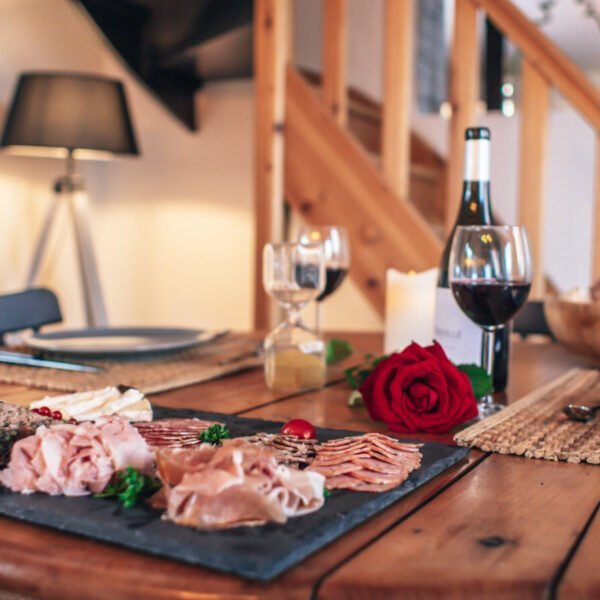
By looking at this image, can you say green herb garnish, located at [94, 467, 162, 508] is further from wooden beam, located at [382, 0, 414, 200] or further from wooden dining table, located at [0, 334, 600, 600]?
wooden beam, located at [382, 0, 414, 200]

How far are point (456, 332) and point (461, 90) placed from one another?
148 centimetres

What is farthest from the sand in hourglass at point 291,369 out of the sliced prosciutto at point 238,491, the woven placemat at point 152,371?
the sliced prosciutto at point 238,491

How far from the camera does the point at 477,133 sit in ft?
3.46

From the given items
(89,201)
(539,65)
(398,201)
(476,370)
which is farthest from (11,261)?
(476,370)

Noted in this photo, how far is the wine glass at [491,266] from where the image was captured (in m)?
0.90

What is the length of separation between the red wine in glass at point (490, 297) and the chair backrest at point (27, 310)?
2.98ft

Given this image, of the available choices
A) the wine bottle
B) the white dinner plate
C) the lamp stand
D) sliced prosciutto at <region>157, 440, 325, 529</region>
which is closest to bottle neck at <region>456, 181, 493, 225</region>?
the wine bottle

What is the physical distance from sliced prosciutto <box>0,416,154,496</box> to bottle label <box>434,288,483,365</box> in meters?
0.59

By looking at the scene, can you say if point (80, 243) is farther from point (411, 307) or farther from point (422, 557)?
point (422, 557)

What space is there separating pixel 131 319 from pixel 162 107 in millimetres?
1084

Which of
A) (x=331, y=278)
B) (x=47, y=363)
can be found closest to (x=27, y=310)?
(x=47, y=363)

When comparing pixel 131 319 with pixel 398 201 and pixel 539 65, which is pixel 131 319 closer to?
pixel 398 201

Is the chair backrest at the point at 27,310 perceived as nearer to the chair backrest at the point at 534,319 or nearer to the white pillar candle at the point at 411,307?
the white pillar candle at the point at 411,307

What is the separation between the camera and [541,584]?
0.46 m
